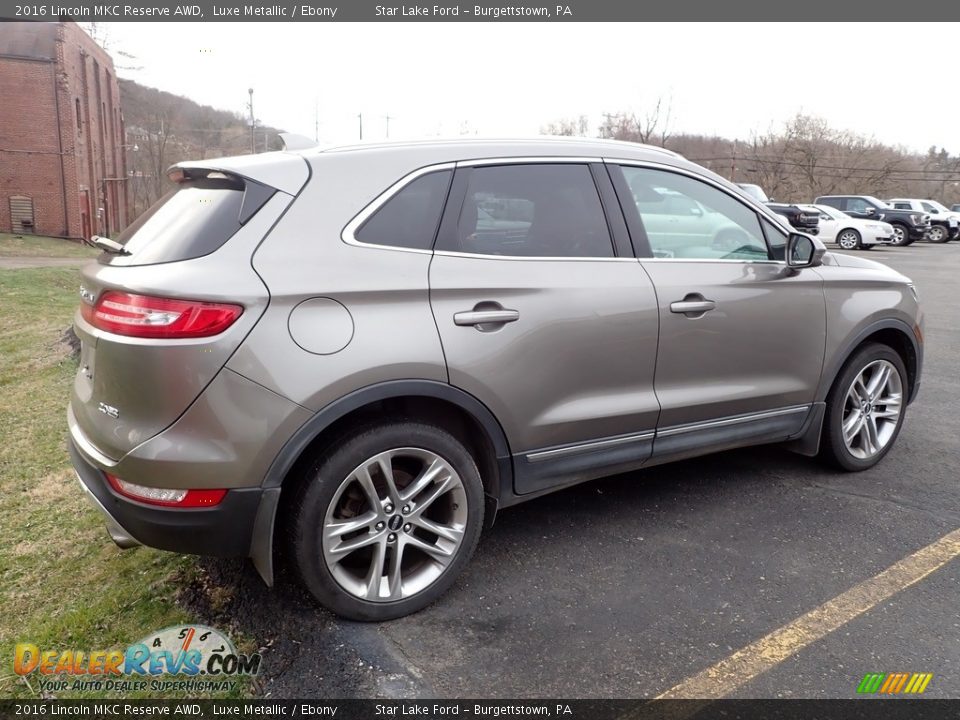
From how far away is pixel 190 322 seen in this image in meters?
2.43

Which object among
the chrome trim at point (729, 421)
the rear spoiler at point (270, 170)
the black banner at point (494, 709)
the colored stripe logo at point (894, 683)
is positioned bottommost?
the black banner at point (494, 709)

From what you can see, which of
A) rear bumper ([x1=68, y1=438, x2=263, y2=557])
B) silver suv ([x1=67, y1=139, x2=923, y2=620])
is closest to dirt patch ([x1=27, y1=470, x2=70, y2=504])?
silver suv ([x1=67, y1=139, x2=923, y2=620])

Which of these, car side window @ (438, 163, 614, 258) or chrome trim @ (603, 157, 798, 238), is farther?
chrome trim @ (603, 157, 798, 238)

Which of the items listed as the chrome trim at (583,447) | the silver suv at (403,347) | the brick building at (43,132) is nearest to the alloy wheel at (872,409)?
the silver suv at (403,347)

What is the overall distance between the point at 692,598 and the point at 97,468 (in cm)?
236

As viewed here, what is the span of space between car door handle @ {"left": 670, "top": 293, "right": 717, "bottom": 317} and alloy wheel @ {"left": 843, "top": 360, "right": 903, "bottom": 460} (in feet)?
4.41

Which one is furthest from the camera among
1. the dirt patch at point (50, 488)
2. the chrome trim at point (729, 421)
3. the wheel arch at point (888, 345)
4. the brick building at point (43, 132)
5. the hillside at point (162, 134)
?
the hillside at point (162, 134)

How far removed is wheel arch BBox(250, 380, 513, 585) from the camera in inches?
101

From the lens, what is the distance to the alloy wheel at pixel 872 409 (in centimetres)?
438

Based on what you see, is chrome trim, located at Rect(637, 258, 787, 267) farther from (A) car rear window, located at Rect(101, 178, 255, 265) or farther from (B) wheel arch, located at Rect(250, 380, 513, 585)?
(A) car rear window, located at Rect(101, 178, 255, 265)

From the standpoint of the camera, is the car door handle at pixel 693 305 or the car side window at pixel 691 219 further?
the car side window at pixel 691 219

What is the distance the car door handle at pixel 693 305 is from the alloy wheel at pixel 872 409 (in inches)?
53.0

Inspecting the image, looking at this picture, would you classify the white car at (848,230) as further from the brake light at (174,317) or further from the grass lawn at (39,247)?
the brake light at (174,317)

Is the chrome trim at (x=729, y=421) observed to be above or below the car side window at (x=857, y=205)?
below
